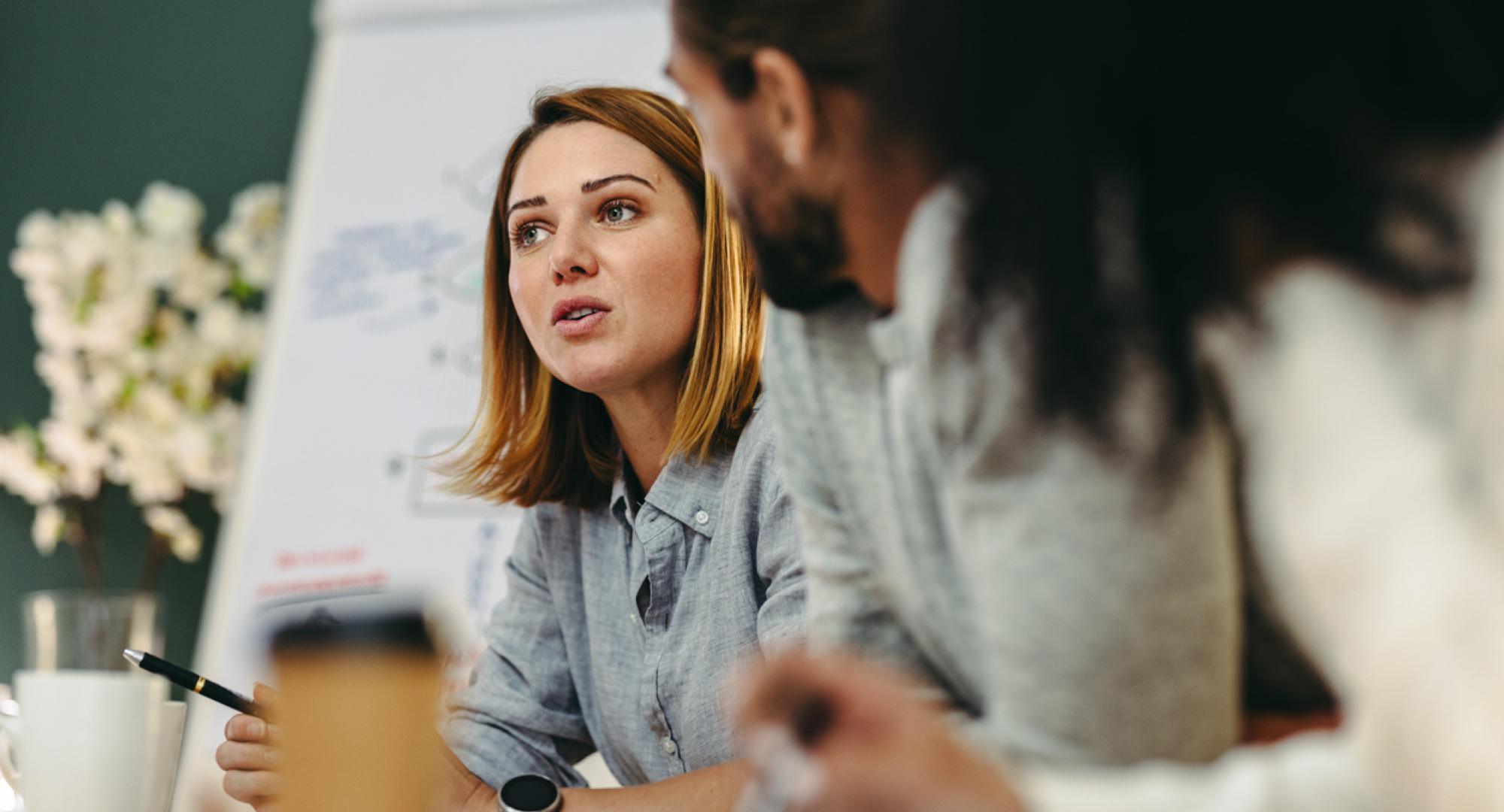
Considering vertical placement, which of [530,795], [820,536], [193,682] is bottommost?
[530,795]

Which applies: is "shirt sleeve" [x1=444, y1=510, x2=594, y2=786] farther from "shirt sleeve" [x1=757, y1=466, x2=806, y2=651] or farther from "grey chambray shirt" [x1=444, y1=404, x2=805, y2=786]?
"shirt sleeve" [x1=757, y1=466, x2=806, y2=651]

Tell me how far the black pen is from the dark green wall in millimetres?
1756

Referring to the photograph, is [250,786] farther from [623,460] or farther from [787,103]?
[787,103]

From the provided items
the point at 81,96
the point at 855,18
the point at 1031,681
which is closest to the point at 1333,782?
the point at 1031,681

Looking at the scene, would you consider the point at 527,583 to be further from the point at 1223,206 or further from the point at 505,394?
the point at 1223,206

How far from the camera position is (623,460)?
1201mm

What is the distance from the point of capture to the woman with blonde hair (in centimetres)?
107

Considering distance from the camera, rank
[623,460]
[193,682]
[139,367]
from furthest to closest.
Result: [139,367]
[623,460]
[193,682]

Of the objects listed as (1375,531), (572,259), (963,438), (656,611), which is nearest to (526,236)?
(572,259)

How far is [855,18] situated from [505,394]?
0.79m

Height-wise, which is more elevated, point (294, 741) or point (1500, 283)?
point (1500, 283)

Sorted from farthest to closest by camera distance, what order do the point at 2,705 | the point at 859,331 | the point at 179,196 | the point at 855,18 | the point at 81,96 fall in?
the point at 81,96 < the point at 179,196 < the point at 2,705 < the point at 859,331 < the point at 855,18

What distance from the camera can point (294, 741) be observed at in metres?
0.50

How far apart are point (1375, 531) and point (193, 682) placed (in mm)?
675
